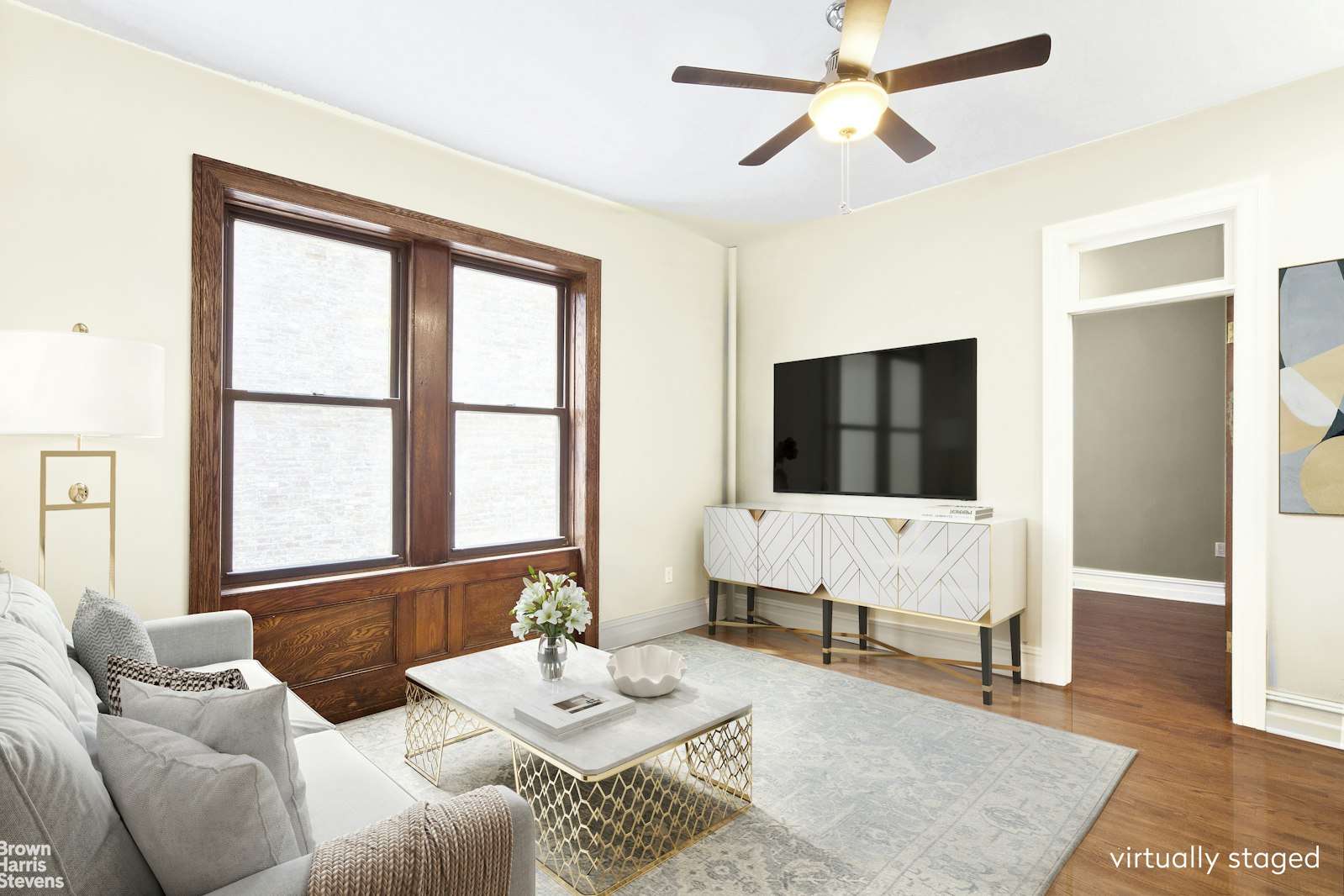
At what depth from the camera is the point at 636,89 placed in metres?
2.80

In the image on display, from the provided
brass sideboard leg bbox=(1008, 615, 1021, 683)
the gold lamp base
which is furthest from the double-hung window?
brass sideboard leg bbox=(1008, 615, 1021, 683)

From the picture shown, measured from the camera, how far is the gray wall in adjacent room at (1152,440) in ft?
17.9

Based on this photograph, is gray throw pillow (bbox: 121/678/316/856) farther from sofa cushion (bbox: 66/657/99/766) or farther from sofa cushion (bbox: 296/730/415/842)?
sofa cushion (bbox: 296/730/415/842)

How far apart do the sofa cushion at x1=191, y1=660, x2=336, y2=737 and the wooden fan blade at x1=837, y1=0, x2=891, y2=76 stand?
239 cm

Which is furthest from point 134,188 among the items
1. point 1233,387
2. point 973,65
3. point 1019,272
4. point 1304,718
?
point 1304,718

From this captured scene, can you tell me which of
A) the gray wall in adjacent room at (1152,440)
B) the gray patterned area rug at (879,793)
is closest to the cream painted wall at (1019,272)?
the gray patterned area rug at (879,793)

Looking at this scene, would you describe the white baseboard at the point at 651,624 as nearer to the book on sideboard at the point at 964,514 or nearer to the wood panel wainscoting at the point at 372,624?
the wood panel wainscoting at the point at 372,624

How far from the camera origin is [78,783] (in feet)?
3.07

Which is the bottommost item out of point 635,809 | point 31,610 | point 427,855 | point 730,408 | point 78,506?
A: point 635,809

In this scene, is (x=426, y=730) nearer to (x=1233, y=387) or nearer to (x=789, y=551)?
(x=789, y=551)

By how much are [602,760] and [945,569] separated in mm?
2277

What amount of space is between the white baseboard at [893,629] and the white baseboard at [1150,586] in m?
2.82

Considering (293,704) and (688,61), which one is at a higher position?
(688,61)

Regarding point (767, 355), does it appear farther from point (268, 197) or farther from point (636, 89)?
point (268, 197)
